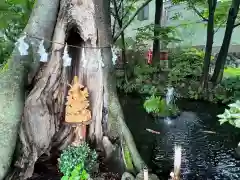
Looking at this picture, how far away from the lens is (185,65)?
14.4m

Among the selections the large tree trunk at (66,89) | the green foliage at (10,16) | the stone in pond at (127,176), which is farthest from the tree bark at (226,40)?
the stone in pond at (127,176)

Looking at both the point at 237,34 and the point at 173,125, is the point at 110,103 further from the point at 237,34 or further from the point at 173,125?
the point at 237,34

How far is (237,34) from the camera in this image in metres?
20.1

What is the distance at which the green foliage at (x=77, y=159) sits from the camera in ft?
15.2

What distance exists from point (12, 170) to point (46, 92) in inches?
58.9

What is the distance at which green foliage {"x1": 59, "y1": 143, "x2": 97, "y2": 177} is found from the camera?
4629 millimetres

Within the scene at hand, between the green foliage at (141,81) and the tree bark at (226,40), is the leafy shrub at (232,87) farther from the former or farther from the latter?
the green foliage at (141,81)

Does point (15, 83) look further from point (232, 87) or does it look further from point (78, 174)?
point (232, 87)

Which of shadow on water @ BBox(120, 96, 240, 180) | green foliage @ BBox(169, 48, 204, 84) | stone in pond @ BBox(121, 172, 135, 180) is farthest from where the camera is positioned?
green foliage @ BBox(169, 48, 204, 84)

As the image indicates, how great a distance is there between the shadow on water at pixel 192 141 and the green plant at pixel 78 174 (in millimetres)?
1949

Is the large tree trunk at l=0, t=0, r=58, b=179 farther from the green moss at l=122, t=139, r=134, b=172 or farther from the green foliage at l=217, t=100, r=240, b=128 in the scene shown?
the green foliage at l=217, t=100, r=240, b=128

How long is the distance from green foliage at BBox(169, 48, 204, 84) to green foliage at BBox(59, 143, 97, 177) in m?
9.09

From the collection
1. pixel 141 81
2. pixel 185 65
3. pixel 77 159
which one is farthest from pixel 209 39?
pixel 77 159

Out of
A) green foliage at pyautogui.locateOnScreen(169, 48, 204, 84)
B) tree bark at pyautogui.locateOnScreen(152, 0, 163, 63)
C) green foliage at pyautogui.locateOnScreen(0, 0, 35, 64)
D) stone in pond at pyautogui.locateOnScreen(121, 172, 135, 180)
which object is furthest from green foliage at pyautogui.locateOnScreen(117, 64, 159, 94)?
stone in pond at pyautogui.locateOnScreen(121, 172, 135, 180)
